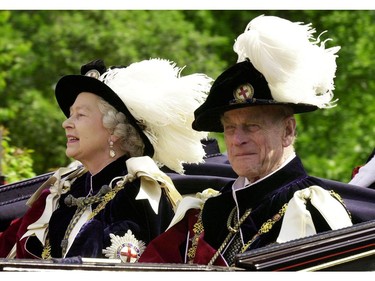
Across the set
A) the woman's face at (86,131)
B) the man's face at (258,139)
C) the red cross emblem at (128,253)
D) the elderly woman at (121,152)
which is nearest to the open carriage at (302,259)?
the man's face at (258,139)

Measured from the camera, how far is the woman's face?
19.9 feet

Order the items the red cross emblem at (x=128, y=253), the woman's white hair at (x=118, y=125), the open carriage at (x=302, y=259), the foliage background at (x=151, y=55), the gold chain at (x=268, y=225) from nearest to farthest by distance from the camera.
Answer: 1. the open carriage at (x=302, y=259)
2. the gold chain at (x=268, y=225)
3. the red cross emblem at (x=128, y=253)
4. the woman's white hair at (x=118, y=125)
5. the foliage background at (x=151, y=55)

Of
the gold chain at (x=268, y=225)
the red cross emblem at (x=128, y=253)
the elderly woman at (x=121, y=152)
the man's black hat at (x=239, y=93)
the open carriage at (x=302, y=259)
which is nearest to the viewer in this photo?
the open carriage at (x=302, y=259)

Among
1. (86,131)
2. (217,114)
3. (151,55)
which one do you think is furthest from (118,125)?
(151,55)

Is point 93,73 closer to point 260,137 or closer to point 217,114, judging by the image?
point 217,114

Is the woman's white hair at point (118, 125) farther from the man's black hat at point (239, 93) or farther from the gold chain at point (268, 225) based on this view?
the gold chain at point (268, 225)

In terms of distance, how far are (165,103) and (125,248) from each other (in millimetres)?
639

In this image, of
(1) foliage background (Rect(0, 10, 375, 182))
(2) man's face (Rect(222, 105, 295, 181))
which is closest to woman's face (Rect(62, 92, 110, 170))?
(2) man's face (Rect(222, 105, 295, 181))

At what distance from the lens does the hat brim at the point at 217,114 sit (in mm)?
5309

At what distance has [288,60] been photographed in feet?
17.5

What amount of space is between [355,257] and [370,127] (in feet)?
36.1

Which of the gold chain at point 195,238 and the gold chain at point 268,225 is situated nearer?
the gold chain at point 268,225
